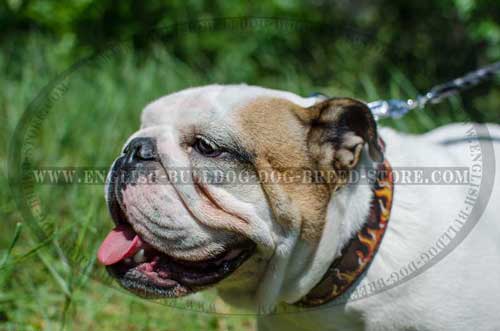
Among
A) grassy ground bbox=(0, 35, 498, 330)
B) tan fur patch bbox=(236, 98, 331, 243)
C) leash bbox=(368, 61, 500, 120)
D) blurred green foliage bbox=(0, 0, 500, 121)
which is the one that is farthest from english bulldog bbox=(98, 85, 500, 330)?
blurred green foliage bbox=(0, 0, 500, 121)

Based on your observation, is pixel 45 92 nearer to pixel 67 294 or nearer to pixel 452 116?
pixel 67 294

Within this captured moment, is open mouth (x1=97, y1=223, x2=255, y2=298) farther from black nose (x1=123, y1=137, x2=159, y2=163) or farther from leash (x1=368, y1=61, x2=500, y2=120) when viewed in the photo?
leash (x1=368, y1=61, x2=500, y2=120)

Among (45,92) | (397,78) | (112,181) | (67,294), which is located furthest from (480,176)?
Answer: (45,92)

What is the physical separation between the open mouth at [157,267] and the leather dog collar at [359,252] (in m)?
0.24

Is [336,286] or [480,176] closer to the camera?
[336,286]

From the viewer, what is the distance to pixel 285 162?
5.97 feet

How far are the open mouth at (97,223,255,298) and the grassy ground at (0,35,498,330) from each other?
404 mm

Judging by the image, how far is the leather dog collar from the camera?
1.82m

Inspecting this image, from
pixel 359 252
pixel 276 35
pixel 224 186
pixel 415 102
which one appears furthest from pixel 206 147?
pixel 276 35

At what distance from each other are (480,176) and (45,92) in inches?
112

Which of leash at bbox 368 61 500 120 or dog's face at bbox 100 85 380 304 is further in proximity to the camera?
leash at bbox 368 61 500 120

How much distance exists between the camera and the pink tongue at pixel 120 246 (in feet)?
6.11

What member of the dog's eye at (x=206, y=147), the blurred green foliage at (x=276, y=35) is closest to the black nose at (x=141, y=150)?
the dog's eye at (x=206, y=147)

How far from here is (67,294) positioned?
223 centimetres
